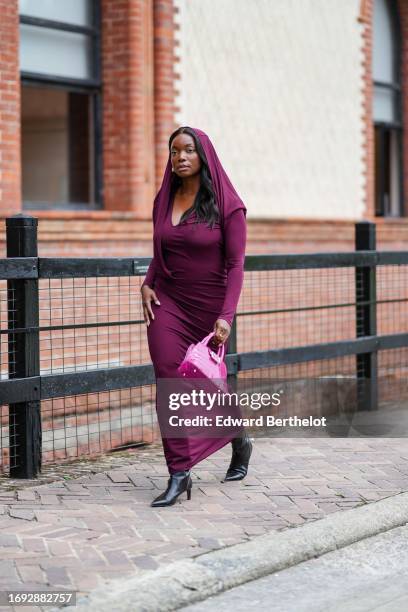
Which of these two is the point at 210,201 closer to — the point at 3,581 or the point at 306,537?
the point at 306,537

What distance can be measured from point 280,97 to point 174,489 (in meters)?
8.11

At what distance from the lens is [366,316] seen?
390 inches

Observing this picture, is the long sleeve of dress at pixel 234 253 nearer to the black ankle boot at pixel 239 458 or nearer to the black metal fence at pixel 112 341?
the black ankle boot at pixel 239 458

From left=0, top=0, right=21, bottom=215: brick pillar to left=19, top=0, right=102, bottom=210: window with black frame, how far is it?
1.31 feet

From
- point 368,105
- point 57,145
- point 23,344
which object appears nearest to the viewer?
point 23,344

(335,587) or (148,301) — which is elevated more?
(148,301)

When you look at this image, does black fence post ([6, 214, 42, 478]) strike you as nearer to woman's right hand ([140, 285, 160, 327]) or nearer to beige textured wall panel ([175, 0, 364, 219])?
woman's right hand ([140, 285, 160, 327])

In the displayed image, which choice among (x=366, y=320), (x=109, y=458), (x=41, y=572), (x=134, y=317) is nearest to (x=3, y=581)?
(x=41, y=572)

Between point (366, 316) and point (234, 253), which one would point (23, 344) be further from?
point (366, 316)

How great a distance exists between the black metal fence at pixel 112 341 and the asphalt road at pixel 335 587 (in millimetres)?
2281

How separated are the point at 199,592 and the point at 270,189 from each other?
29.8 feet

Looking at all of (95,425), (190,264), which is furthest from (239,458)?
(95,425)

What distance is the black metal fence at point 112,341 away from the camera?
7.02m

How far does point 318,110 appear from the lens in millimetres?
14227
